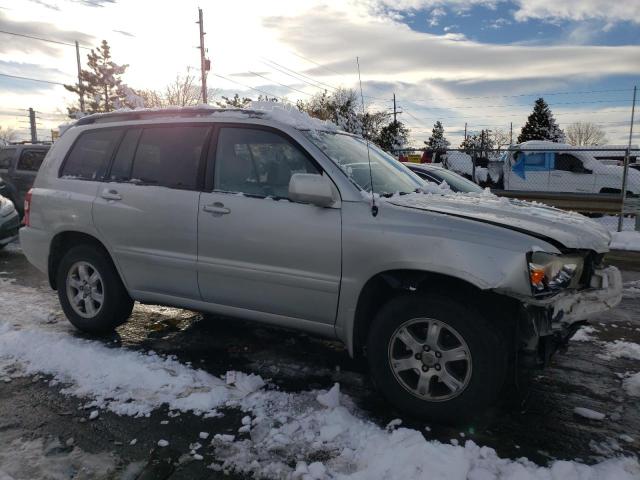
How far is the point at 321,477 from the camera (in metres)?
2.49

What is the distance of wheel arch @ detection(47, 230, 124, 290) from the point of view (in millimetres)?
4438

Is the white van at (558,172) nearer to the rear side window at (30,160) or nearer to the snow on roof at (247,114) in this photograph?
the rear side window at (30,160)

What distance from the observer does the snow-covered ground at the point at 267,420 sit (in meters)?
2.54

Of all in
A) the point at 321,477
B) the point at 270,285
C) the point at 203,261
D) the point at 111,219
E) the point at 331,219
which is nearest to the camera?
the point at 321,477

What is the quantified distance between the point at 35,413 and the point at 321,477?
1.88 m

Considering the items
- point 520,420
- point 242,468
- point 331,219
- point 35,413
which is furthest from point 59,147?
point 520,420

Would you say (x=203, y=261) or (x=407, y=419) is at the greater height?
(x=203, y=261)

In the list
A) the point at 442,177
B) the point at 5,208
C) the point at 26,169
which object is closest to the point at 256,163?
the point at 442,177

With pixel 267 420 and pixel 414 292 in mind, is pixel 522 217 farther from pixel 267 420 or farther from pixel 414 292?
pixel 267 420

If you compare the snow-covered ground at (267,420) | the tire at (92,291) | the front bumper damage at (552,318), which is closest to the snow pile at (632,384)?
the snow-covered ground at (267,420)

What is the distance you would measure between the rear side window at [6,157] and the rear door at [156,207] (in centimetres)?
910

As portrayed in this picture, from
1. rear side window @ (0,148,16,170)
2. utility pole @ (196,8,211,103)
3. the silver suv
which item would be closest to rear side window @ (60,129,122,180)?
the silver suv

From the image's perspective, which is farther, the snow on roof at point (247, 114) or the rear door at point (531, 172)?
the rear door at point (531, 172)

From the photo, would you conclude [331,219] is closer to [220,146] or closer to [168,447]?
[220,146]
